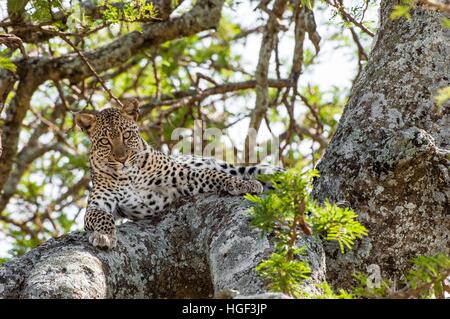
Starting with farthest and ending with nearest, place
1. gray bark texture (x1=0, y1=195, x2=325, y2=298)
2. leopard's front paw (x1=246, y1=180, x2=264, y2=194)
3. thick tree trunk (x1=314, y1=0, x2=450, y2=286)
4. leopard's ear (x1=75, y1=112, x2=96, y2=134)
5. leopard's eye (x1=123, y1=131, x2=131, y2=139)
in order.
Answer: leopard's ear (x1=75, y1=112, x2=96, y2=134)
leopard's eye (x1=123, y1=131, x2=131, y2=139)
leopard's front paw (x1=246, y1=180, x2=264, y2=194)
thick tree trunk (x1=314, y1=0, x2=450, y2=286)
gray bark texture (x1=0, y1=195, x2=325, y2=298)

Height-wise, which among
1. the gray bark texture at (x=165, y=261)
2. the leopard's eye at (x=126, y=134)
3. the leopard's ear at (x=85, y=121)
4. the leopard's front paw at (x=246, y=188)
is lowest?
the gray bark texture at (x=165, y=261)

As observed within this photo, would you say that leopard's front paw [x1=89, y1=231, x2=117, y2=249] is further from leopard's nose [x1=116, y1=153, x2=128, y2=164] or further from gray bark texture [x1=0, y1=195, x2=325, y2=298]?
leopard's nose [x1=116, y1=153, x2=128, y2=164]

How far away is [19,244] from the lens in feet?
33.7

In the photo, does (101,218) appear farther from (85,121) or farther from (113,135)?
(85,121)

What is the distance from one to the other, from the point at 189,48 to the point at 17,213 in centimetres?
355

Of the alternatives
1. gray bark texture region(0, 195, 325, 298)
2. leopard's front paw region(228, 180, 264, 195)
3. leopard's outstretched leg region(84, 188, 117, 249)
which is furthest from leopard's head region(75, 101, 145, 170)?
gray bark texture region(0, 195, 325, 298)

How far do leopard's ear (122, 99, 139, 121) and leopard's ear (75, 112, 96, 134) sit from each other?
32 centimetres

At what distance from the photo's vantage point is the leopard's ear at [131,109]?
8.29m

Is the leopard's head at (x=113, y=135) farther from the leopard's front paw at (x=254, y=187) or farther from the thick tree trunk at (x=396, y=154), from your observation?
the thick tree trunk at (x=396, y=154)

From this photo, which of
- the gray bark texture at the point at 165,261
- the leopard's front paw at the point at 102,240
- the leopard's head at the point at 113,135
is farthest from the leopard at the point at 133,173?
the leopard's front paw at the point at 102,240

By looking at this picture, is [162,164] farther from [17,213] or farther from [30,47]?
[17,213]

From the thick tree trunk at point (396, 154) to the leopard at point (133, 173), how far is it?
146cm

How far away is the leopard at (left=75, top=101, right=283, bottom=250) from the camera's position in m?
7.67

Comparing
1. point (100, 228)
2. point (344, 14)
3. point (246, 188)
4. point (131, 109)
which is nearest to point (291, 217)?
point (100, 228)
